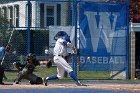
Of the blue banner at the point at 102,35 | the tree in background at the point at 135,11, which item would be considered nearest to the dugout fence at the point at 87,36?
the blue banner at the point at 102,35

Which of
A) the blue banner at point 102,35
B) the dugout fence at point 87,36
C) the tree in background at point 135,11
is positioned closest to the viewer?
the dugout fence at point 87,36

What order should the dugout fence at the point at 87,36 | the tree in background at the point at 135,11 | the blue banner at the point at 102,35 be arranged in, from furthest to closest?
the tree in background at the point at 135,11
the blue banner at the point at 102,35
the dugout fence at the point at 87,36

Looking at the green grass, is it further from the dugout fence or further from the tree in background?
the tree in background

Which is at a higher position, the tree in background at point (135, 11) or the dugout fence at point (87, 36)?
the tree in background at point (135, 11)

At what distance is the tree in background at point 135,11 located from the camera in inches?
1428

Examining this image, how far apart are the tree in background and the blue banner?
11.3 metres

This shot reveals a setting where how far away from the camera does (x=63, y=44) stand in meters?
19.4

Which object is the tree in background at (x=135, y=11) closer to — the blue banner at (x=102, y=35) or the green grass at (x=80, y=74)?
the green grass at (x=80, y=74)

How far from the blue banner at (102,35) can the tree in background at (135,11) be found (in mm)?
11333

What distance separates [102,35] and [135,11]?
12966 millimetres

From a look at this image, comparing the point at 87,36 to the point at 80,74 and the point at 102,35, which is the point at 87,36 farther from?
the point at 80,74

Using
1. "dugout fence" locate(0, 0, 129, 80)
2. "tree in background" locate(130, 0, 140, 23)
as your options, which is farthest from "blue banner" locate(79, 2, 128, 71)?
"tree in background" locate(130, 0, 140, 23)

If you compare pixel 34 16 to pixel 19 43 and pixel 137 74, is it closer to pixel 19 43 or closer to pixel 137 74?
pixel 19 43

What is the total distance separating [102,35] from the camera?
24406 mm
